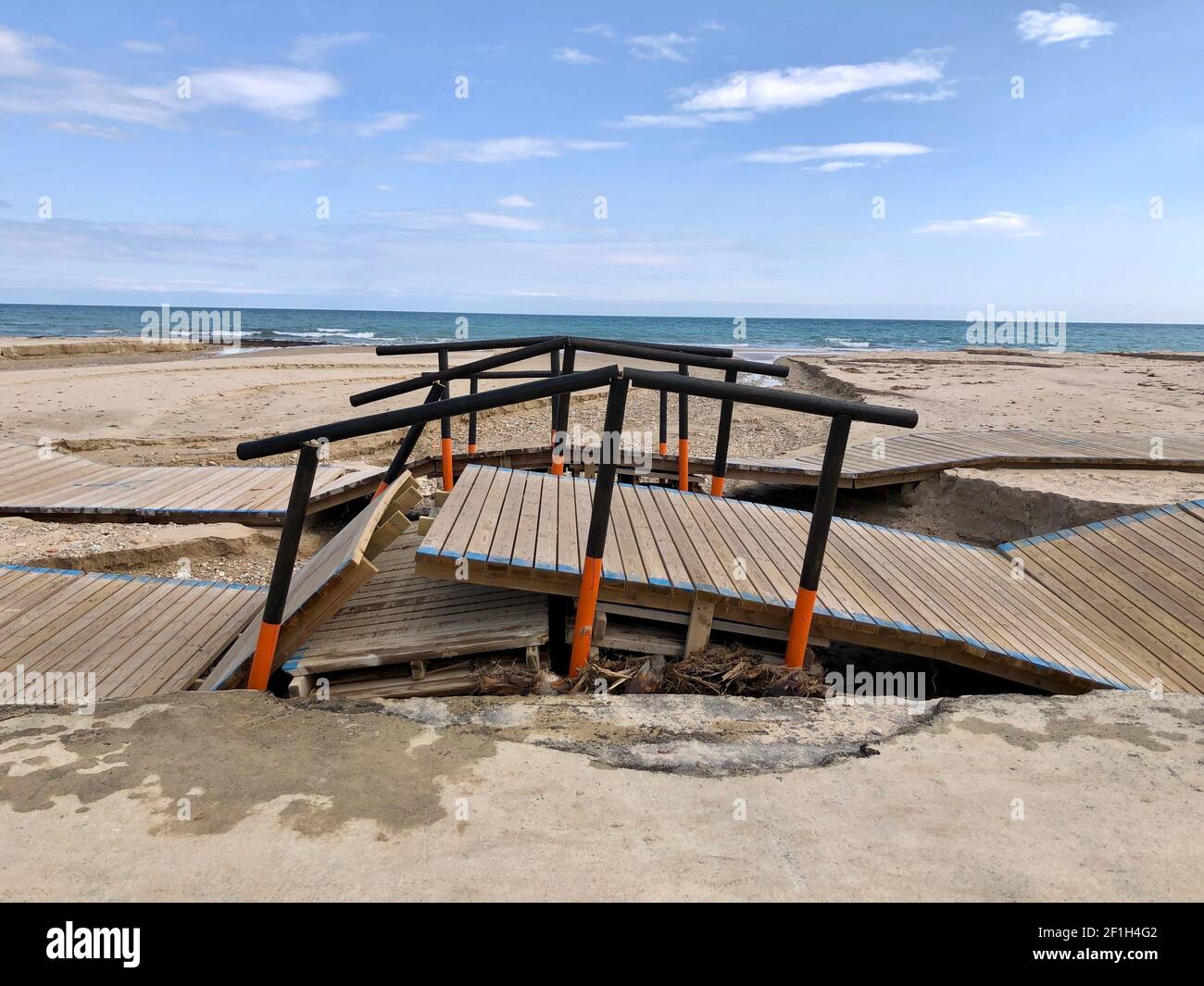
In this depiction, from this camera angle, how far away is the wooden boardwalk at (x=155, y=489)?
22.8 ft

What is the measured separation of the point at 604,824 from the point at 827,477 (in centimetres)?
208

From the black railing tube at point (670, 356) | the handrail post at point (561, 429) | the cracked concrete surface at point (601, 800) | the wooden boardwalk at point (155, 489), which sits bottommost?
the cracked concrete surface at point (601, 800)

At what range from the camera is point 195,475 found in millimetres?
8305

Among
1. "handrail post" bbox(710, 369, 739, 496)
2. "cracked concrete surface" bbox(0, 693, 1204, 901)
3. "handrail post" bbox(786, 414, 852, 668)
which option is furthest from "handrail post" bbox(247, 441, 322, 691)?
"handrail post" bbox(710, 369, 739, 496)

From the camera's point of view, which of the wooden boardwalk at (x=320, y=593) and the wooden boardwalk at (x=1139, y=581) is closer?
the wooden boardwalk at (x=320, y=593)

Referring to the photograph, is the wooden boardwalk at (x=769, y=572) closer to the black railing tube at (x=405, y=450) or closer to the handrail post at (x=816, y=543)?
the handrail post at (x=816, y=543)

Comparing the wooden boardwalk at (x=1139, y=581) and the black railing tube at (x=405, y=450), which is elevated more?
the black railing tube at (x=405, y=450)

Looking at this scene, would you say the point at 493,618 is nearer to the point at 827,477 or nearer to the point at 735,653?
the point at 735,653

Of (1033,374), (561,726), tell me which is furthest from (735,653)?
(1033,374)

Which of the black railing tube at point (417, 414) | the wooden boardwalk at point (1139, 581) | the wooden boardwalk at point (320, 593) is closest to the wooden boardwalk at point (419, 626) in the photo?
the wooden boardwalk at point (320, 593)

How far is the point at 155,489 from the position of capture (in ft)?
25.1

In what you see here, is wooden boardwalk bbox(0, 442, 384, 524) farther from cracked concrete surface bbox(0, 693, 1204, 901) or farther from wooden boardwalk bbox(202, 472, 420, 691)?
cracked concrete surface bbox(0, 693, 1204, 901)

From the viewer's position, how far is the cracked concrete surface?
2.02 m

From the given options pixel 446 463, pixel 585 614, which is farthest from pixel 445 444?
pixel 585 614
